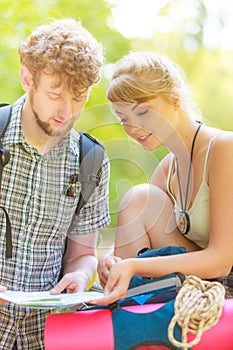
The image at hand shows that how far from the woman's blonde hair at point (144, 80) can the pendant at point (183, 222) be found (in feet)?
1.02

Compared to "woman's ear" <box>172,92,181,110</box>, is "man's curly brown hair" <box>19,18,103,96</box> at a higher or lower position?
higher

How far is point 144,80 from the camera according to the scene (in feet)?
5.24

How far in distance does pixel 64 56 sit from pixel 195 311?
0.77 m

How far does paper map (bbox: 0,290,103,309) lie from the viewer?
1.23 meters

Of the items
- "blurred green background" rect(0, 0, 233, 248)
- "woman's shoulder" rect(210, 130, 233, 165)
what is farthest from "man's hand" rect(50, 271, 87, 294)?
"blurred green background" rect(0, 0, 233, 248)

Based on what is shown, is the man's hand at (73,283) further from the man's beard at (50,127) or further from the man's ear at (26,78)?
the man's ear at (26,78)

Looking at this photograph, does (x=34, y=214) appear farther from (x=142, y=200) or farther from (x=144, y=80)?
(x=144, y=80)

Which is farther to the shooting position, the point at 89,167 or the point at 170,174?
the point at 170,174

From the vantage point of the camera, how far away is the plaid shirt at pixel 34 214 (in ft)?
5.24

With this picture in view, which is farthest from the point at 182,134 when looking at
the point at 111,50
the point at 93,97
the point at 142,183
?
the point at 111,50

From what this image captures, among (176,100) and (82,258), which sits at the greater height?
(176,100)

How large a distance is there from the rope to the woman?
8.1 inches

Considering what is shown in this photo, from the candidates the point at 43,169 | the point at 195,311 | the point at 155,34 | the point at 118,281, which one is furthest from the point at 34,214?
the point at 155,34

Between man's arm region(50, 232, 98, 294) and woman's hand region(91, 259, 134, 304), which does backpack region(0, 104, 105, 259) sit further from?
woman's hand region(91, 259, 134, 304)
